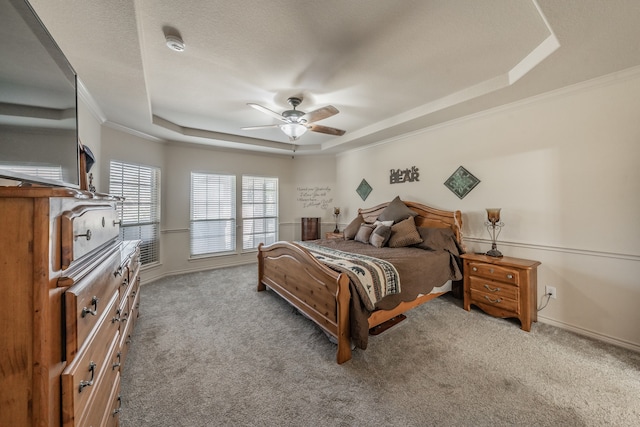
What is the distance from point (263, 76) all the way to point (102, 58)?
134 cm

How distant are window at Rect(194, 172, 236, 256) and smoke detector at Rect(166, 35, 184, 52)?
3.14 m

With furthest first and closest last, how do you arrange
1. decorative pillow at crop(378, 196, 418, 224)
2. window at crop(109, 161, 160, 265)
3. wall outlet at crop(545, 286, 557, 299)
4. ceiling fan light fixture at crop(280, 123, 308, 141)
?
decorative pillow at crop(378, 196, 418, 224), window at crop(109, 161, 160, 265), ceiling fan light fixture at crop(280, 123, 308, 141), wall outlet at crop(545, 286, 557, 299)

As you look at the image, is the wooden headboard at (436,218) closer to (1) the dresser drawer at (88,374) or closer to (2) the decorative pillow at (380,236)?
(2) the decorative pillow at (380,236)

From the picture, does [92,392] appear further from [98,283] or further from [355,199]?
[355,199]

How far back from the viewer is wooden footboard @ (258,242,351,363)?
2.08m

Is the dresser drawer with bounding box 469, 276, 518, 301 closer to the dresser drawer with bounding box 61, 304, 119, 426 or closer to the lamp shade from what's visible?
the lamp shade

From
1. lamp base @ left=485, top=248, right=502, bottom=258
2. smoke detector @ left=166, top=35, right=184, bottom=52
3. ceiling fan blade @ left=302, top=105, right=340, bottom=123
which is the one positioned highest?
smoke detector @ left=166, top=35, right=184, bottom=52

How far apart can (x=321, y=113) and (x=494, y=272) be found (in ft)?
8.92

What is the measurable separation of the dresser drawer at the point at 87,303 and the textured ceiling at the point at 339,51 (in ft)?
5.38

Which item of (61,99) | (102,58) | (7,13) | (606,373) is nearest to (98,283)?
(61,99)

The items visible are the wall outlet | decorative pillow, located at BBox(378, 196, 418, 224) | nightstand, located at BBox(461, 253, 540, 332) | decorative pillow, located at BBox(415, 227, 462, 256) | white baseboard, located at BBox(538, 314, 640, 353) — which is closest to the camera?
white baseboard, located at BBox(538, 314, 640, 353)

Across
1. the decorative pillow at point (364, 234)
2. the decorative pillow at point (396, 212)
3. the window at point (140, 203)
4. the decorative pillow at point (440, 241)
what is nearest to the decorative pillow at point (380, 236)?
the decorative pillow at point (364, 234)

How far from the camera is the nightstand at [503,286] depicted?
2.58 metres

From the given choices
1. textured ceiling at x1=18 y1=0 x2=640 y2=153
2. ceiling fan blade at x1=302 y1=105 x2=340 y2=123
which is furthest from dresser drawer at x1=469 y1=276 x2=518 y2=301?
ceiling fan blade at x1=302 y1=105 x2=340 y2=123
